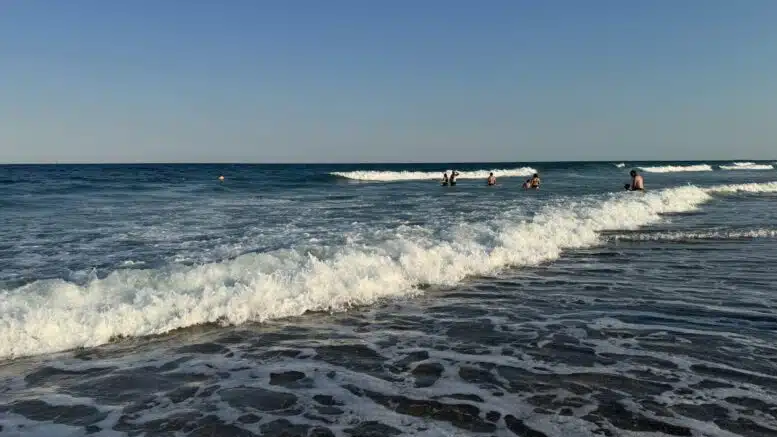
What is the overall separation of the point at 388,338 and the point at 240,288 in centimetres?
256

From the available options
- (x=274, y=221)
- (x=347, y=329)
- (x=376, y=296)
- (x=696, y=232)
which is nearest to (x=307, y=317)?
(x=347, y=329)

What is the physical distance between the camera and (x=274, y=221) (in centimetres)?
1905

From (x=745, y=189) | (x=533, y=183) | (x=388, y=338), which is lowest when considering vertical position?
(x=388, y=338)

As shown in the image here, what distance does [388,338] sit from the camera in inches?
274

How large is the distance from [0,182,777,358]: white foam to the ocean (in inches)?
1.4

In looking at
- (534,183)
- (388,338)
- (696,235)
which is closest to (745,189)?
(534,183)

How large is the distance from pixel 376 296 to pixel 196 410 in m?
4.60

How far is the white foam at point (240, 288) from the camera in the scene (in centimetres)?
702

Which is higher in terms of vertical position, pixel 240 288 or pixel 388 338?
pixel 240 288

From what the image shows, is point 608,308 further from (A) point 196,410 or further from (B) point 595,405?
(A) point 196,410

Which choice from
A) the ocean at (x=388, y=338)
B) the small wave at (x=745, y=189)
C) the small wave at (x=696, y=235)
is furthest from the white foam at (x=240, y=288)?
the small wave at (x=745, y=189)

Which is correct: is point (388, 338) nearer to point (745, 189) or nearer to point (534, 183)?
point (534, 183)

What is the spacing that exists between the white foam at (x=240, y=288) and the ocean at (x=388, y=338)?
0.04m

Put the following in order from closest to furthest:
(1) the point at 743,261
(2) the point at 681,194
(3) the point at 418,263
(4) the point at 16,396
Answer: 1. (4) the point at 16,396
2. (3) the point at 418,263
3. (1) the point at 743,261
4. (2) the point at 681,194
